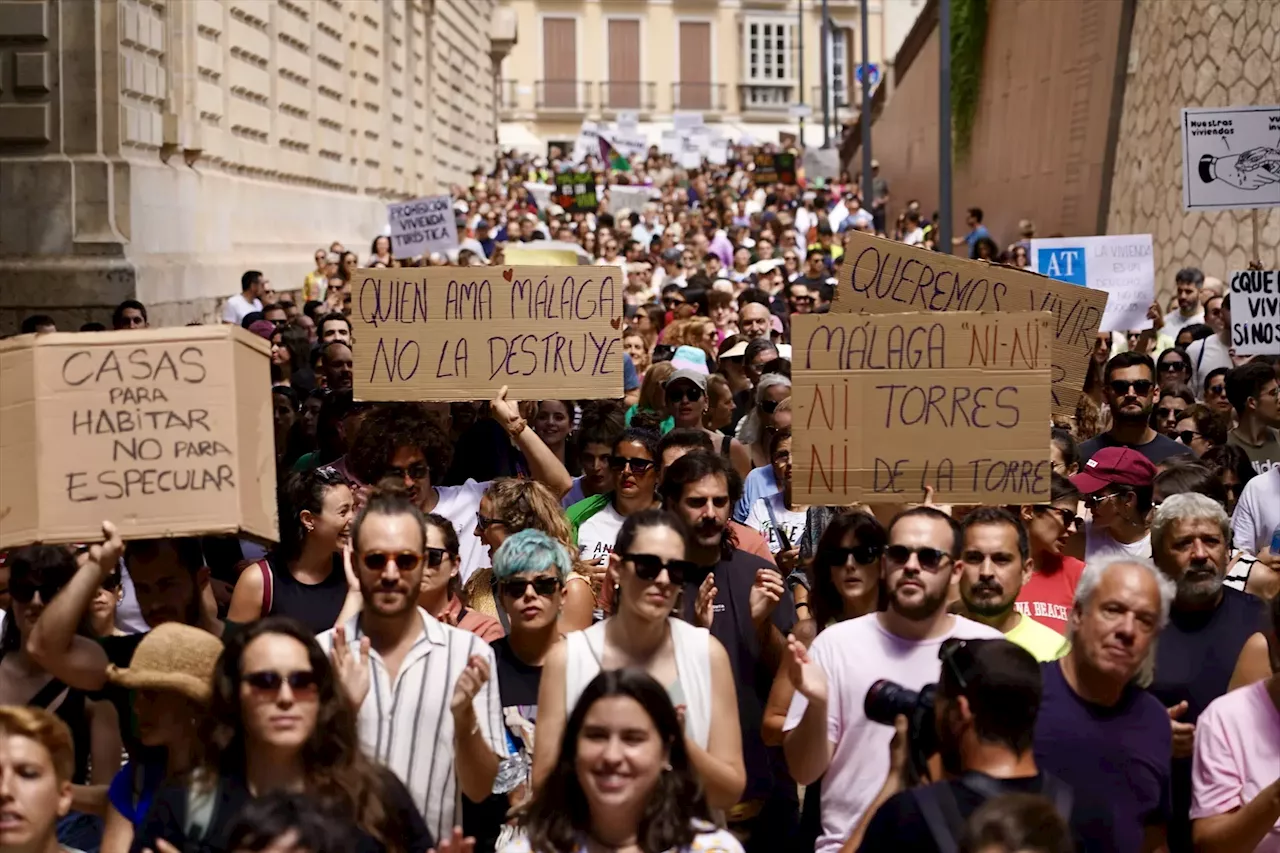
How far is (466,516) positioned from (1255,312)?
4985mm

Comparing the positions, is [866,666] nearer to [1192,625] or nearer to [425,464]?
[1192,625]

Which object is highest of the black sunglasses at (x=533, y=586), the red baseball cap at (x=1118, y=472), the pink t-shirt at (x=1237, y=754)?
the red baseball cap at (x=1118, y=472)

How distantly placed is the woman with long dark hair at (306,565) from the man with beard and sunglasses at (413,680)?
0.82 meters

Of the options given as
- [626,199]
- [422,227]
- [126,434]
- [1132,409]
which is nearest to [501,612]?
[126,434]

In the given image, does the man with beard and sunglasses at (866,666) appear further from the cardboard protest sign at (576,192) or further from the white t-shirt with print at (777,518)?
the cardboard protest sign at (576,192)

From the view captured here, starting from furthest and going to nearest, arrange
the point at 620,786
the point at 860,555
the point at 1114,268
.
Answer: the point at 1114,268 < the point at 860,555 < the point at 620,786

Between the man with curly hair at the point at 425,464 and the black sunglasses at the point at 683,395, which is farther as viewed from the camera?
the black sunglasses at the point at 683,395

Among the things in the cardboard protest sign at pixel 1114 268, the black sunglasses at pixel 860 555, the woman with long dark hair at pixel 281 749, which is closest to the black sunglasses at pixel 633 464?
the black sunglasses at pixel 860 555

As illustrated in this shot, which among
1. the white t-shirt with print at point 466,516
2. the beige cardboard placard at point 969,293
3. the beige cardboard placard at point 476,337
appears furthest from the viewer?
the beige cardboard placard at point 969,293

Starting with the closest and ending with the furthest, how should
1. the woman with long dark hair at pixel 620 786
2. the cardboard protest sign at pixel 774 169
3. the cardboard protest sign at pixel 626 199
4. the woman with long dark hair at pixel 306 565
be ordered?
the woman with long dark hair at pixel 620 786
the woman with long dark hair at pixel 306 565
the cardboard protest sign at pixel 626 199
the cardboard protest sign at pixel 774 169

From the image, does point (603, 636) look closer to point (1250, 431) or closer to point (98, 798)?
point (98, 798)

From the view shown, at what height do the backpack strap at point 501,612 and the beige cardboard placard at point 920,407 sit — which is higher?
the beige cardboard placard at point 920,407

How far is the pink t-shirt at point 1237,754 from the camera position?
Answer: 5129 mm

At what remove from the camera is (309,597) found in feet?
20.7
